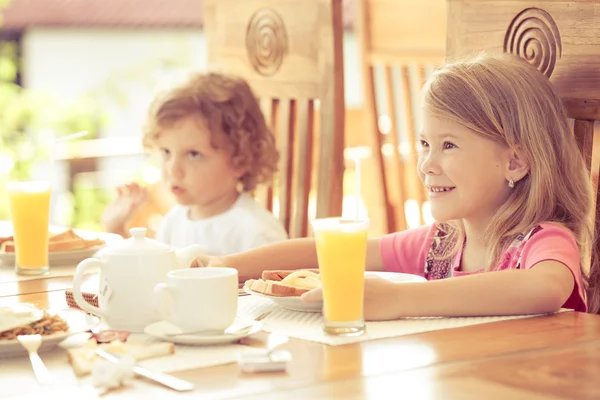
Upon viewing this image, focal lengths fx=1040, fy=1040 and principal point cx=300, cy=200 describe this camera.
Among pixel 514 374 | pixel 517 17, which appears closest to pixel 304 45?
pixel 517 17

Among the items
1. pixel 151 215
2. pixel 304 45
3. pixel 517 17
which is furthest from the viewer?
pixel 151 215

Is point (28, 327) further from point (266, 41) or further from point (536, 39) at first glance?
point (266, 41)

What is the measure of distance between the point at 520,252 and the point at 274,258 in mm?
420

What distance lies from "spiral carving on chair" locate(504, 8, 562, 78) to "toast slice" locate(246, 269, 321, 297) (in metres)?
0.57

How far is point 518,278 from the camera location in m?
1.34

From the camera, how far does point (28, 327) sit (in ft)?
3.85

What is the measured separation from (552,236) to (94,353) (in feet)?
2.42

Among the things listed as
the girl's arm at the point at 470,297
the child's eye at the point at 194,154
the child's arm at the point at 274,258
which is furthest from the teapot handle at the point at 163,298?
the child's eye at the point at 194,154

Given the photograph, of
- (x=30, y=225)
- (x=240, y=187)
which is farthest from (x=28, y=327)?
(x=240, y=187)

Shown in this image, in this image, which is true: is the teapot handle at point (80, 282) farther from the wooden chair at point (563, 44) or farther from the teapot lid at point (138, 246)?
the wooden chair at point (563, 44)

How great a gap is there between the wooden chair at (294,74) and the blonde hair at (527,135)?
1.71 ft

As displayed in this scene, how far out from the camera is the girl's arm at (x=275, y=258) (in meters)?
1.71

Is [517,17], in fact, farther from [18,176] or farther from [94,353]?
[18,176]

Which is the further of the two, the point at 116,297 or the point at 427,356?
the point at 116,297
